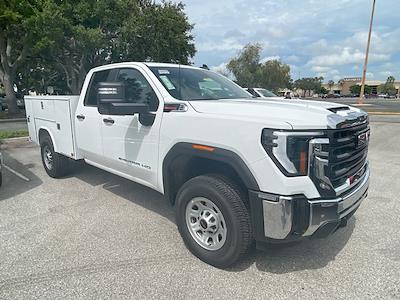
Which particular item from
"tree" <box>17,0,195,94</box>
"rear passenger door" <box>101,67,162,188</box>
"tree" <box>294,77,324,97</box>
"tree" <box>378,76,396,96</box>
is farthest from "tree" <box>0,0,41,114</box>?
"tree" <box>378,76,396,96</box>

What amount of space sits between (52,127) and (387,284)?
5412 millimetres

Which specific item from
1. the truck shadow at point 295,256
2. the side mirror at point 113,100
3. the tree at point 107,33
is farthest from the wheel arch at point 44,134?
the tree at point 107,33

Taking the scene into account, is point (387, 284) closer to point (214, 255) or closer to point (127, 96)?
point (214, 255)

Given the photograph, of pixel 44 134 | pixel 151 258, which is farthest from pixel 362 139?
pixel 44 134

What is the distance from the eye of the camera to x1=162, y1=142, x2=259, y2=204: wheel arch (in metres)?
2.65

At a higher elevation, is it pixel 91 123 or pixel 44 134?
pixel 91 123

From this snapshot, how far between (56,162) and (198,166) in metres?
3.61

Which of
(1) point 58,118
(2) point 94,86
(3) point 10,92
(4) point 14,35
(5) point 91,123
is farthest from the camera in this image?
(3) point 10,92

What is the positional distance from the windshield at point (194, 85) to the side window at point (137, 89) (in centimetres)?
18

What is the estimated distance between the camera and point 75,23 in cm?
1936

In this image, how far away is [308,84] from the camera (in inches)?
4109

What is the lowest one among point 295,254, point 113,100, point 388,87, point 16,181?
point 295,254

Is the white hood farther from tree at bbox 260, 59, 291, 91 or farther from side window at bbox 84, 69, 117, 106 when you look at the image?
tree at bbox 260, 59, 291, 91

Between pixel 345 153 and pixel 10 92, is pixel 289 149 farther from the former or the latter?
pixel 10 92
